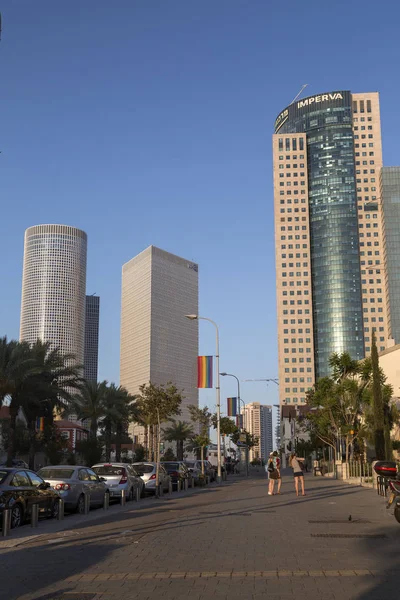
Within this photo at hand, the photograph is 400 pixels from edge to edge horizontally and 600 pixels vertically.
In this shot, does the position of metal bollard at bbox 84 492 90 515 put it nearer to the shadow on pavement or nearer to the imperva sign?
the shadow on pavement

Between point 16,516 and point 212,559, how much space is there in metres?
7.04

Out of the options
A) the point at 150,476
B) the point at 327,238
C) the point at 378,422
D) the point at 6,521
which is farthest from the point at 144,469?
the point at 327,238

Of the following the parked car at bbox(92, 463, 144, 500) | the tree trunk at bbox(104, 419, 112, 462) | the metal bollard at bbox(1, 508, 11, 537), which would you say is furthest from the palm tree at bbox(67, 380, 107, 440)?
the metal bollard at bbox(1, 508, 11, 537)

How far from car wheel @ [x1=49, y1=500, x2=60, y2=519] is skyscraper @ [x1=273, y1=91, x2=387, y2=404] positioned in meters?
144

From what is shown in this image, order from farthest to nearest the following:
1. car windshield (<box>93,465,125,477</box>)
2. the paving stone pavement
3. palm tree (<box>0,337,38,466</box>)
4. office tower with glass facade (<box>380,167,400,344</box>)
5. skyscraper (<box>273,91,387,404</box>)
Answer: skyscraper (<box>273,91,387,404</box>) → office tower with glass facade (<box>380,167,400,344</box>) → palm tree (<box>0,337,38,466</box>) → car windshield (<box>93,465,125,477</box>) → the paving stone pavement

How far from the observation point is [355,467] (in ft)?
120

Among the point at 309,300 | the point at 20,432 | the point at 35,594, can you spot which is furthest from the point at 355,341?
the point at 35,594

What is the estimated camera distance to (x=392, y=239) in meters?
160

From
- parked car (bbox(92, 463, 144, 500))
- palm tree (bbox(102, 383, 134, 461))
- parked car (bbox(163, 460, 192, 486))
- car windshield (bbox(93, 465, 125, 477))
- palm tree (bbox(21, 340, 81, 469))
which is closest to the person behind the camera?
parked car (bbox(92, 463, 144, 500))

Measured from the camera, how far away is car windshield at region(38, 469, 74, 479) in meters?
18.9

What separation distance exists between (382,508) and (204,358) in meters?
18.9

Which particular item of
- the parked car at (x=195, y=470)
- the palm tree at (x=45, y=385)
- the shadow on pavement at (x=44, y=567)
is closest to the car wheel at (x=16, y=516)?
the shadow on pavement at (x=44, y=567)

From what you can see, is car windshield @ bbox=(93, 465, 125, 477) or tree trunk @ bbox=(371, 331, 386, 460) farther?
tree trunk @ bbox=(371, 331, 386, 460)

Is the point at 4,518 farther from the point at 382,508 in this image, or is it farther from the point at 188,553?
the point at 382,508
